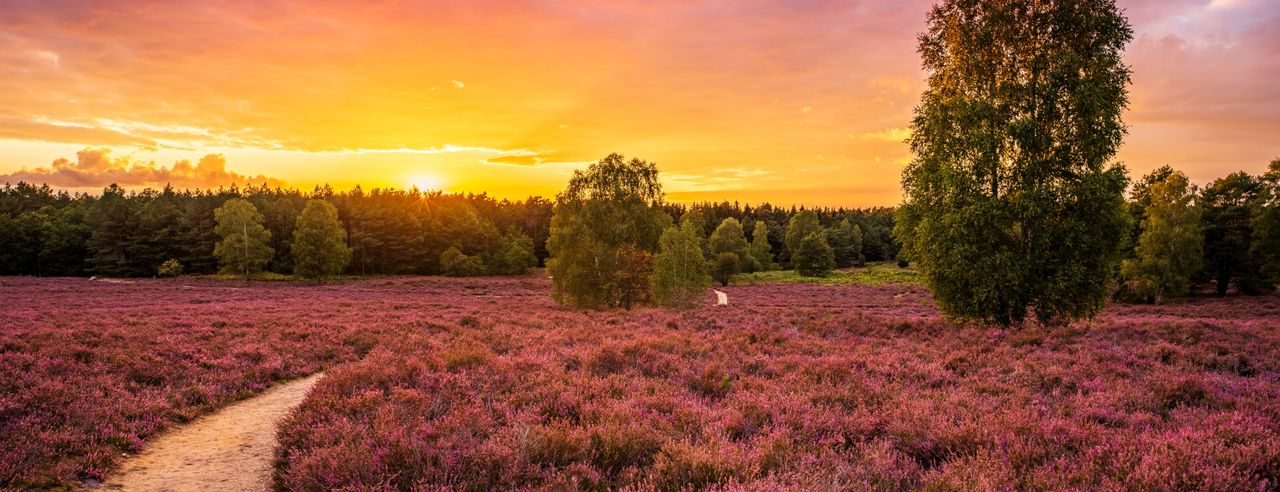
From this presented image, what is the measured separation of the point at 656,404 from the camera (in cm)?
870

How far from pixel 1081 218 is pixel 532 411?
18475 mm

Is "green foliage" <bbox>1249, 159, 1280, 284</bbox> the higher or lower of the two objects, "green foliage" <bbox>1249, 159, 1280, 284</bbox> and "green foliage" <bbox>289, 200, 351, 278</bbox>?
the higher

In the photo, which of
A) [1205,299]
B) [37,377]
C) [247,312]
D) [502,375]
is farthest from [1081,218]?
[1205,299]

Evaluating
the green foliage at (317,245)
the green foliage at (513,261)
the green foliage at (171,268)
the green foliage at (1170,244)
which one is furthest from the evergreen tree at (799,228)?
the green foliage at (171,268)

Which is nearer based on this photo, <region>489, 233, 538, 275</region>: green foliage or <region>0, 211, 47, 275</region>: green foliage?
<region>0, 211, 47, 275</region>: green foliage

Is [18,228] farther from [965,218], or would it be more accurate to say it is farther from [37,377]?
[965,218]

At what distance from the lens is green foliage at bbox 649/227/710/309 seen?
35625 mm

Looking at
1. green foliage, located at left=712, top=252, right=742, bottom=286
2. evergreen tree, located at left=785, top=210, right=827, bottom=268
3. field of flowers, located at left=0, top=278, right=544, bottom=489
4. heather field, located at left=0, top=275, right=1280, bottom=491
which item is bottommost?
green foliage, located at left=712, top=252, right=742, bottom=286

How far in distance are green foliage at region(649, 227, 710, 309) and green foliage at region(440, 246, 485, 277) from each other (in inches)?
1913

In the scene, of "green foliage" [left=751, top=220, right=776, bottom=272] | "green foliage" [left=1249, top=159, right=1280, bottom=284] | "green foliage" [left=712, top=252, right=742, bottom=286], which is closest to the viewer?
"green foliage" [left=1249, top=159, right=1280, bottom=284]

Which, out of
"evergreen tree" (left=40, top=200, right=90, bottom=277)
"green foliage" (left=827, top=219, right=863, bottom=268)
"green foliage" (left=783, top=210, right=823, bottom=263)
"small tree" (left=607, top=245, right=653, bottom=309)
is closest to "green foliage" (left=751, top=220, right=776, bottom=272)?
"green foliage" (left=783, top=210, right=823, bottom=263)

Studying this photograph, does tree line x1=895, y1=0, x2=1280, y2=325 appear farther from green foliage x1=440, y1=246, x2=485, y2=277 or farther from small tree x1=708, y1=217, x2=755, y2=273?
small tree x1=708, y1=217, x2=755, y2=273

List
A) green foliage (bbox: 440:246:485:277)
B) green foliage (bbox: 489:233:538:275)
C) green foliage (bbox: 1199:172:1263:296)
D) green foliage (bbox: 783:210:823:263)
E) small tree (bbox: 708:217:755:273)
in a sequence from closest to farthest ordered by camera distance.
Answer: green foliage (bbox: 1199:172:1263:296) < green foliage (bbox: 440:246:485:277) < green foliage (bbox: 489:233:538:275) < small tree (bbox: 708:217:755:273) < green foliage (bbox: 783:210:823:263)

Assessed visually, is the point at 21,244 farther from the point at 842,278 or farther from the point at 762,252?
the point at 842,278
